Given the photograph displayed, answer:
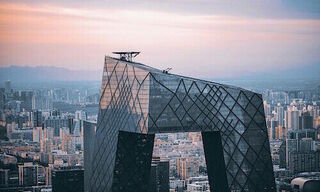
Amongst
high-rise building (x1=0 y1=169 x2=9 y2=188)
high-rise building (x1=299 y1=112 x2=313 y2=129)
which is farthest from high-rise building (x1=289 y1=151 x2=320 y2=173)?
high-rise building (x1=0 y1=169 x2=9 y2=188)

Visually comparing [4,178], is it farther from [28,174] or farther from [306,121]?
[306,121]

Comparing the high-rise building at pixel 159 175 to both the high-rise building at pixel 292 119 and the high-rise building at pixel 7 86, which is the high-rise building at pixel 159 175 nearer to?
the high-rise building at pixel 7 86

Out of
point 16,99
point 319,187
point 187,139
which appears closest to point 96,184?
point 319,187

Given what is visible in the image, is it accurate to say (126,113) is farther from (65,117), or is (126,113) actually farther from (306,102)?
(65,117)

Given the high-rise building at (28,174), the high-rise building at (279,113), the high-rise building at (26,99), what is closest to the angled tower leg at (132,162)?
the high-rise building at (28,174)

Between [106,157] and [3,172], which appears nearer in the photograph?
[106,157]

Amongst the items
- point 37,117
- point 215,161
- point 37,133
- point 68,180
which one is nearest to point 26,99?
point 37,117

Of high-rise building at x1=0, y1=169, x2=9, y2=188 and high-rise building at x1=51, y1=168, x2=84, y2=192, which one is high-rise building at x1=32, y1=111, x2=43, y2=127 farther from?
high-rise building at x1=51, y1=168, x2=84, y2=192
